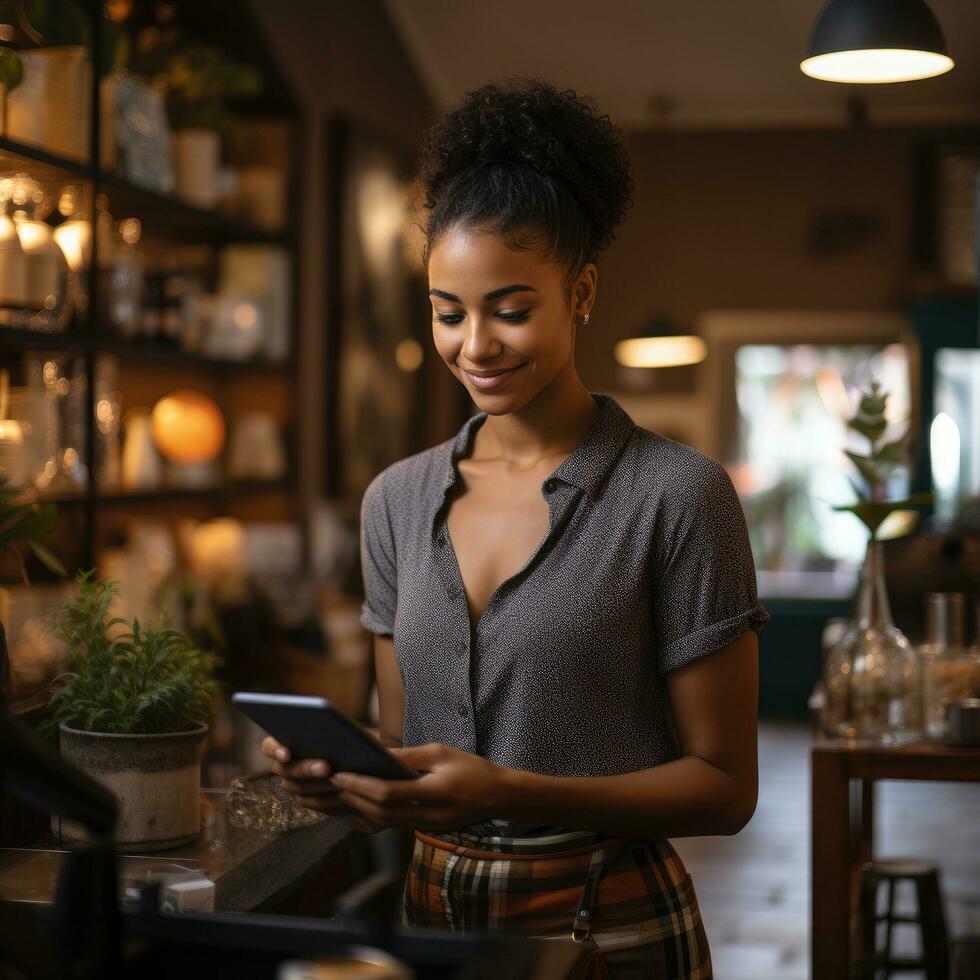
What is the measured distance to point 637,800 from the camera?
1479mm

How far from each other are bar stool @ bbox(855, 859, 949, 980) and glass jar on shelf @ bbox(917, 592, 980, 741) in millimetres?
680

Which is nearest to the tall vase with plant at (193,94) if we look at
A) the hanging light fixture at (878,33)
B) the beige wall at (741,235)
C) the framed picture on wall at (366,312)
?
the framed picture on wall at (366,312)

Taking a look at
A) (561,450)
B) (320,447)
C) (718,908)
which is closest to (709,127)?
(320,447)

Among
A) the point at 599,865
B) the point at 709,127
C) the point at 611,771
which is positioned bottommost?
the point at 599,865

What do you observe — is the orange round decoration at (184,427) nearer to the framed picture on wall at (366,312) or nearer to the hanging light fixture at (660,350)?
the framed picture on wall at (366,312)

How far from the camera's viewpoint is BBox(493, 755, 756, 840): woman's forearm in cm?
142

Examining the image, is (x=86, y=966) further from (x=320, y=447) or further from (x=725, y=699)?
(x=320, y=447)

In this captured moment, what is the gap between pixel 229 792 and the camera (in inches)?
66.9

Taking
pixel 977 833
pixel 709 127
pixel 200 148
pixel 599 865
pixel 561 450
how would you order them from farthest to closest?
pixel 709 127, pixel 977 833, pixel 200 148, pixel 561 450, pixel 599 865

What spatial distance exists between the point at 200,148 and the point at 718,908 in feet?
9.52

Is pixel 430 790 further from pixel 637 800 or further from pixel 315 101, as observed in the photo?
pixel 315 101

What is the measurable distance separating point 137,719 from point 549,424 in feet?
1.96

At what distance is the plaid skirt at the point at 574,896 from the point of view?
4.96 feet

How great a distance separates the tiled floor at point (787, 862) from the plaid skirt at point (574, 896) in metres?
2.42
